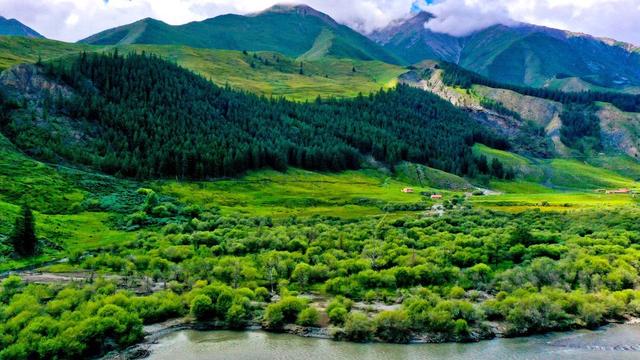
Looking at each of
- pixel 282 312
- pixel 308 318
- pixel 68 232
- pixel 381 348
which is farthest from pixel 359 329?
pixel 68 232

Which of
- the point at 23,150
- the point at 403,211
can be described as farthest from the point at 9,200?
the point at 403,211

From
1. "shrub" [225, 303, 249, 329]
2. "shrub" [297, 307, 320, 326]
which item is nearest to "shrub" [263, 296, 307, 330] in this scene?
"shrub" [297, 307, 320, 326]

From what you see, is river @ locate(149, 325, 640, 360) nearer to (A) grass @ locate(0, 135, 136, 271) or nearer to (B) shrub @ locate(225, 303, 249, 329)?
(B) shrub @ locate(225, 303, 249, 329)

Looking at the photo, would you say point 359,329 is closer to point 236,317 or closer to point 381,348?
point 381,348

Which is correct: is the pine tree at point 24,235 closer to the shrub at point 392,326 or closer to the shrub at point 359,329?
the shrub at point 359,329

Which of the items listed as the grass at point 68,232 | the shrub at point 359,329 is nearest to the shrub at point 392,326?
the shrub at point 359,329
